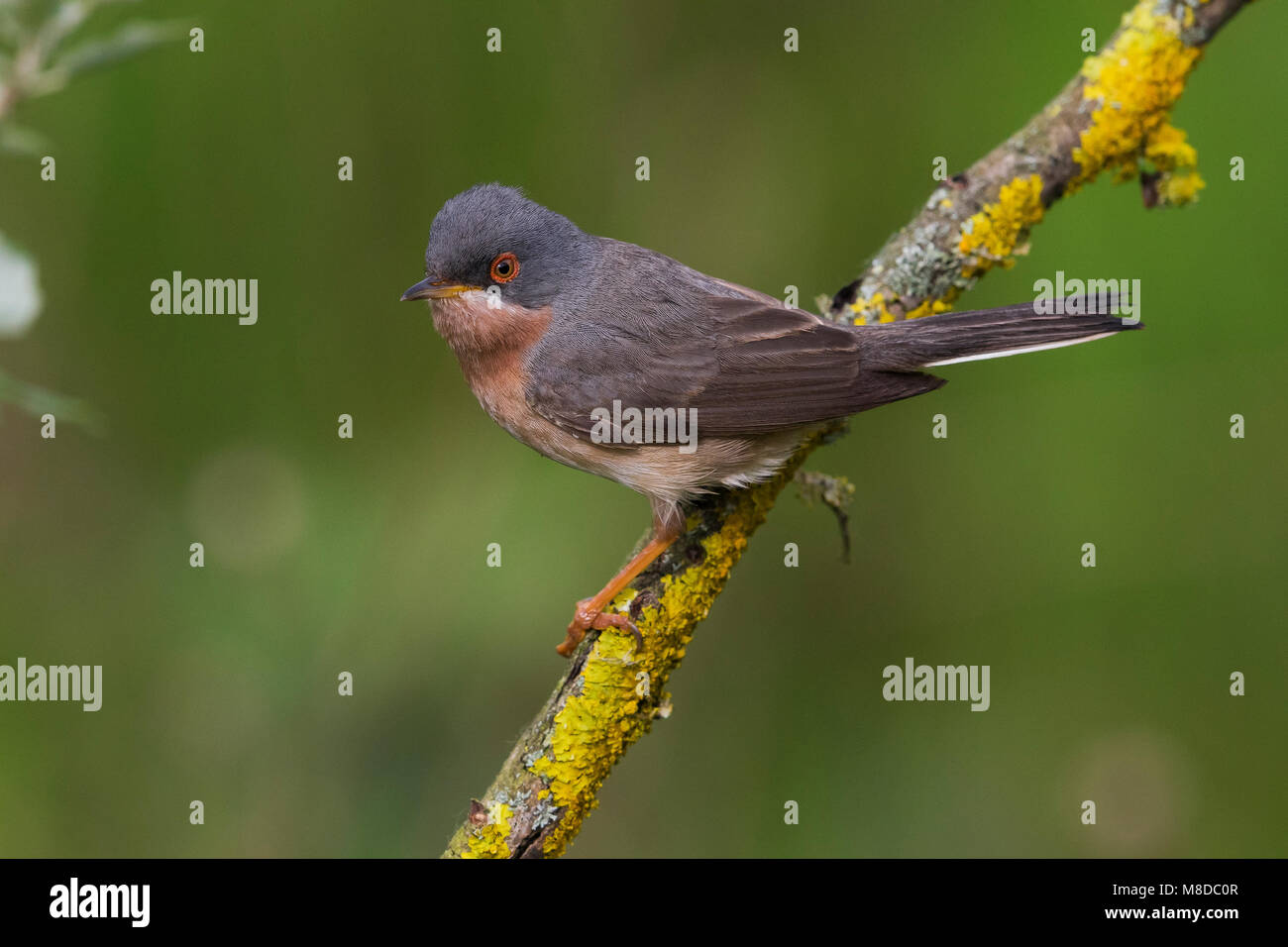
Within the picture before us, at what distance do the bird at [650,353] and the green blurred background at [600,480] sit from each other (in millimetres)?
1037

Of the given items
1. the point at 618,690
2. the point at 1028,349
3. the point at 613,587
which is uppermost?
the point at 1028,349

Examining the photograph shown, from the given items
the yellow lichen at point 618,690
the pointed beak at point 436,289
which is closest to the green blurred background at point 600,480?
the yellow lichen at point 618,690

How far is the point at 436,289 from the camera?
15.0 ft

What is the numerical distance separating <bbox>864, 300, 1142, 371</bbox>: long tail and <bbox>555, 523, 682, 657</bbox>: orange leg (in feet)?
3.61

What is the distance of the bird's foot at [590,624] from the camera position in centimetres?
406

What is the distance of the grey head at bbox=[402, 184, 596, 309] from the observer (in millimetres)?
4535

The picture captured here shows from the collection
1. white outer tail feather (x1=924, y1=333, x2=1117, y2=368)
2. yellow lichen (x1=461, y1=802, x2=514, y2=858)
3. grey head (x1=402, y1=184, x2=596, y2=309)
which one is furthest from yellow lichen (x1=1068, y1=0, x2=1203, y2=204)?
yellow lichen (x1=461, y1=802, x2=514, y2=858)

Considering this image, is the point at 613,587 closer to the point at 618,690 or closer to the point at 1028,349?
the point at 618,690

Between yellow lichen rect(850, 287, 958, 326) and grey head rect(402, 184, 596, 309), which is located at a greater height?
A: grey head rect(402, 184, 596, 309)

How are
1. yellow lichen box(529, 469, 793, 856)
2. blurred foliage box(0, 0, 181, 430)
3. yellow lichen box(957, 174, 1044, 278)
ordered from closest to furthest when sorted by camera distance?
blurred foliage box(0, 0, 181, 430)
yellow lichen box(529, 469, 793, 856)
yellow lichen box(957, 174, 1044, 278)

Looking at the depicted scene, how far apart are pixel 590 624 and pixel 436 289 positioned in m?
1.50

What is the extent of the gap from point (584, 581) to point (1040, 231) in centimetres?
284

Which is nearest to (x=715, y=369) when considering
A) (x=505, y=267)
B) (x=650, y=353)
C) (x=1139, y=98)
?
(x=650, y=353)

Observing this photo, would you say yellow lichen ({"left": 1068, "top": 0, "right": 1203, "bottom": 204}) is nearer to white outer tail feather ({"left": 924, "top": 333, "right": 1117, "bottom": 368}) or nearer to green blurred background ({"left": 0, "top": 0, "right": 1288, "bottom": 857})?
green blurred background ({"left": 0, "top": 0, "right": 1288, "bottom": 857})
